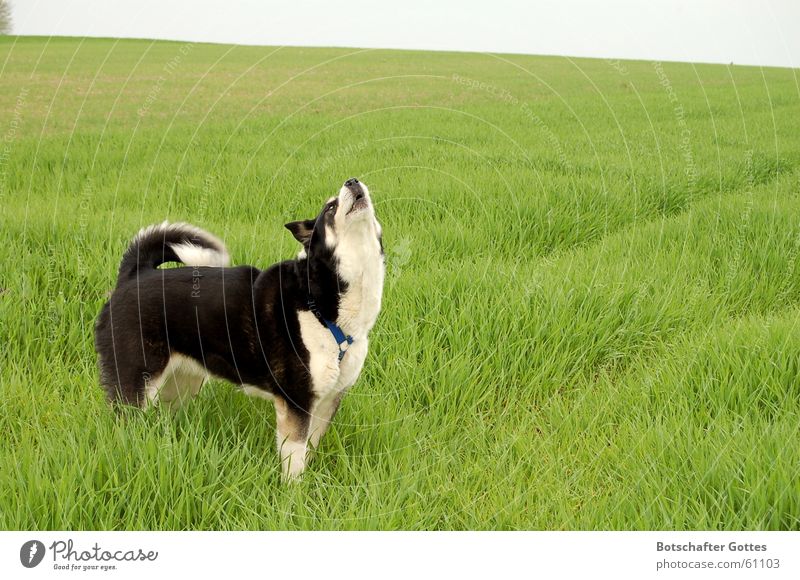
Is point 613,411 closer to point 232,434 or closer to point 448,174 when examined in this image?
point 232,434

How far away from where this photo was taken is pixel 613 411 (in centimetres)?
369

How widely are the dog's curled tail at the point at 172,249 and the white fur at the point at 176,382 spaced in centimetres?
55

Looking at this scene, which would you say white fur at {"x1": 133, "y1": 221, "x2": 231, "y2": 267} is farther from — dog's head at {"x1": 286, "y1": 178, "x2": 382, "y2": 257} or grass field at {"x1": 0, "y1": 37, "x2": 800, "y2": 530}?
grass field at {"x1": 0, "y1": 37, "x2": 800, "y2": 530}

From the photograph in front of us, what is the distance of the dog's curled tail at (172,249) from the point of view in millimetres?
3207

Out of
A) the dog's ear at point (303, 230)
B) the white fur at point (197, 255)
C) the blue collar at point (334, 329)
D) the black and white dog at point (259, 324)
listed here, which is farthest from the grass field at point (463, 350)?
the dog's ear at point (303, 230)

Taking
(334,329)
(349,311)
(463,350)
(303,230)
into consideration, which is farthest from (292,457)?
(463,350)

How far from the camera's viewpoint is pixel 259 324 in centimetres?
309

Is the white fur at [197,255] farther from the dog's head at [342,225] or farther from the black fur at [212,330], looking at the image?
the dog's head at [342,225]

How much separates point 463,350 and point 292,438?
1530 millimetres

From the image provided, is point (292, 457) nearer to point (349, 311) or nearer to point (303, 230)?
point (349, 311)

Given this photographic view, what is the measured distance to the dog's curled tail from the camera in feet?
10.5
